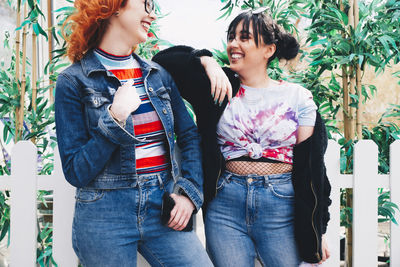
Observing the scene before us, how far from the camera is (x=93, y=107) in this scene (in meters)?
1.21

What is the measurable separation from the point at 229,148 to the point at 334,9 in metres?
0.91

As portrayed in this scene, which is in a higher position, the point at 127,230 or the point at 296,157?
the point at 296,157

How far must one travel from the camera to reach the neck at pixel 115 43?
1287mm

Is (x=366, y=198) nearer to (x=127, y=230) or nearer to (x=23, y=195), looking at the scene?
(x=127, y=230)

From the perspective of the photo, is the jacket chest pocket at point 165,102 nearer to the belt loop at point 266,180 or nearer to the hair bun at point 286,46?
the belt loop at point 266,180

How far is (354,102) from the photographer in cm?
186

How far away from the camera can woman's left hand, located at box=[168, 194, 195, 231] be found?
4.17 feet

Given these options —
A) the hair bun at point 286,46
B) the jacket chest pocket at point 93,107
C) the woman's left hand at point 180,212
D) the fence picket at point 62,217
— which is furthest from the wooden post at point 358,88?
the fence picket at point 62,217

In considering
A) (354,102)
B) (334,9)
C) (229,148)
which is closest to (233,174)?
(229,148)

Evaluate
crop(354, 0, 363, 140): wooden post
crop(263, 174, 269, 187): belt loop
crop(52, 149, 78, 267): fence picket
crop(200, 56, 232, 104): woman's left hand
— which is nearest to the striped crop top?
crop(200, 56, 232, 104): woman's left hand

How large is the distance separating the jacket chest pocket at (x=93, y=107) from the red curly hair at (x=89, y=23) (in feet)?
0.70

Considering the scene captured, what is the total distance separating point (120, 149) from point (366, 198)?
123cm

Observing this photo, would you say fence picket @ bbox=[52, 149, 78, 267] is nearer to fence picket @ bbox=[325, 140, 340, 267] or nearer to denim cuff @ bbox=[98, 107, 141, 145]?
denim cuff @ bbox=[98, 107, 141, 145]

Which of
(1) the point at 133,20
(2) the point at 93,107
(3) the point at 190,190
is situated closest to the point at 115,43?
(1) the point at 133,20
